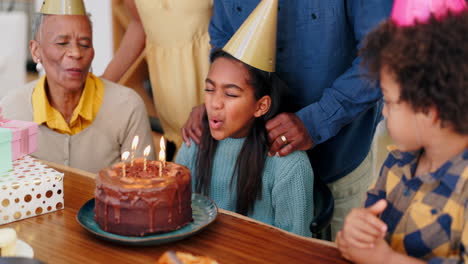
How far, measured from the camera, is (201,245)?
3.90 ft

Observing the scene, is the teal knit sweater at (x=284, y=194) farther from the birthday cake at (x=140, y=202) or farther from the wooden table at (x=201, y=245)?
the birthday cake at (x=140, y=202)

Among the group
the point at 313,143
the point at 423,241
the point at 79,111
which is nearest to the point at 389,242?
the point at 423,241

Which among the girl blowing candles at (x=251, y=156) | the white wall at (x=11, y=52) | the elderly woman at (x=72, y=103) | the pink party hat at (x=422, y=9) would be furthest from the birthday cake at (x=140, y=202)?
the white wall at (x=11, y=52)

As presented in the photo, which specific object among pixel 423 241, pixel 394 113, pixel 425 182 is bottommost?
pixel 423 241

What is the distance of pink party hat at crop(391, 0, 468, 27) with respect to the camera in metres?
1.08

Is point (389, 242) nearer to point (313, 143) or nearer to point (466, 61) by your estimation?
point (466, 61)

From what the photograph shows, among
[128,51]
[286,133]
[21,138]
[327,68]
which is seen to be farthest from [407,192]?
[128,51]

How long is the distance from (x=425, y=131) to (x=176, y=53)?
1.26 m

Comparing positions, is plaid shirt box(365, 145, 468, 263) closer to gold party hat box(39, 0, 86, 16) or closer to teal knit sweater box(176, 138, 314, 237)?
teal knit sweater box(176, 138, 314, 237)

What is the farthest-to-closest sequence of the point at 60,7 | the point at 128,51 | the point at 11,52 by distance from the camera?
the point at 11,52, the point at 128,51, the point at 60,7

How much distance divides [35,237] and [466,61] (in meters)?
0.92

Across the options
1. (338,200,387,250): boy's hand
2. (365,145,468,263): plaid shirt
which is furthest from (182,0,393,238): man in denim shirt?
(338,200,387,250): boy's hand

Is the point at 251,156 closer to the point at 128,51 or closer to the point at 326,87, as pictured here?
the point at 326,87

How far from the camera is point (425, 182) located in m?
1.09
